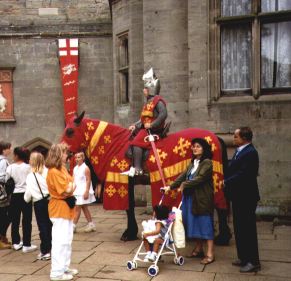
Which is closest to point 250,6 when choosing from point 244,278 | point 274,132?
point 274,132

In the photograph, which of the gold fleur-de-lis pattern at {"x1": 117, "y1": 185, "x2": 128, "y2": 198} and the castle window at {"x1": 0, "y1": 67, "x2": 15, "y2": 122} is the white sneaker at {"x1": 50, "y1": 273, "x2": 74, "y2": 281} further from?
the castle window at {"x1": 0, "y1": 67, "x2": 15, "y2": 122}

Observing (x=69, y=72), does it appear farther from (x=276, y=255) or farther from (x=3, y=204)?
(x=276, y=255)

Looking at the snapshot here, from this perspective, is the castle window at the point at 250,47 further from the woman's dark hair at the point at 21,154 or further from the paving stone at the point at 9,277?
the paving stone at the point at 9,277

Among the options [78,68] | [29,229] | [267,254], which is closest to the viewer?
[267,254]

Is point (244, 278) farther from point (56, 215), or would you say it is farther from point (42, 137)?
point (42, 137)

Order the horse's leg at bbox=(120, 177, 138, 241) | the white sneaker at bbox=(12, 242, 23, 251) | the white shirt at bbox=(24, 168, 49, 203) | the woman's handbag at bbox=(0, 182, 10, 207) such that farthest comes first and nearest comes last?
the horse's leg at bbox=(120, 177, 138, 241) → the white sneaker at bbox=(12, 242, 23, 251) → the woman's handbag at bbox=(0, 182, 10, 207) → the white shirt at bbox=(24, 168, 49, 203)

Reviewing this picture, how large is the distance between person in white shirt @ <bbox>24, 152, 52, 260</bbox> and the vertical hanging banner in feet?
23.6

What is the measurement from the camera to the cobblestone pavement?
542 cm

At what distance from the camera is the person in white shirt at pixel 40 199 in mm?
6465

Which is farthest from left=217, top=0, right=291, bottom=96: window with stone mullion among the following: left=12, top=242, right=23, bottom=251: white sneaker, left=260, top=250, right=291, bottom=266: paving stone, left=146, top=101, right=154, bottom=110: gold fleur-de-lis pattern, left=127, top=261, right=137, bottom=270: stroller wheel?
left=12, top=242, right=23, bottom=251: white sneaker

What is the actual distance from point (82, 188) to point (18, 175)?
1.62m

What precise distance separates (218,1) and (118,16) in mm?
3865

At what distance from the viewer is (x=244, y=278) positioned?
17.3ft

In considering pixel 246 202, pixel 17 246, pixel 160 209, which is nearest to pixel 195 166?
pixel 160 209
